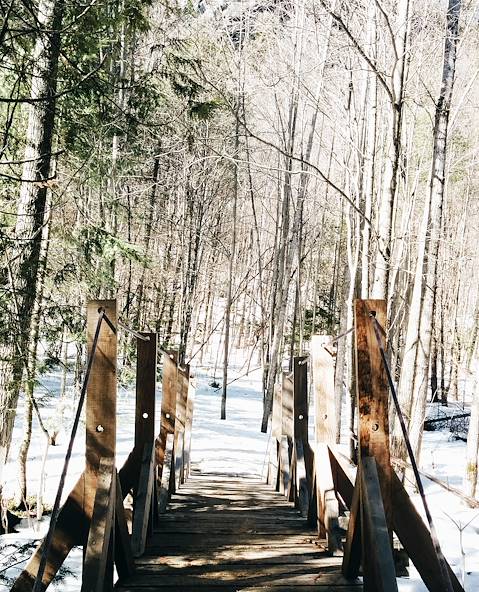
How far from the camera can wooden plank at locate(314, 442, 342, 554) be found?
3.32 m

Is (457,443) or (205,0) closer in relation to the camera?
(205,0)

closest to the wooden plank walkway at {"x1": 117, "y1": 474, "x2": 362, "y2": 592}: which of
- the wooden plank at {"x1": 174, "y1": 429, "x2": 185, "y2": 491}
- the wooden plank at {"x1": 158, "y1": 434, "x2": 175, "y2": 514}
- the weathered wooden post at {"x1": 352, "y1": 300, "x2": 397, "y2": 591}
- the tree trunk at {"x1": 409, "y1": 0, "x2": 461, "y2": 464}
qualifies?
the wooden plank at {"x1": 158, "y1": 434, "x2": 175, "y2": 514}

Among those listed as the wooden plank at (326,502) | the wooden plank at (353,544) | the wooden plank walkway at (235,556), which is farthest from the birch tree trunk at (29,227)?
the wooden plank at (353,544)

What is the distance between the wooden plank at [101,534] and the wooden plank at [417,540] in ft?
3.98

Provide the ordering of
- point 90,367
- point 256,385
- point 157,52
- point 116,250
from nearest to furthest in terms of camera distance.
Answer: point 90,367 → point 116,250 → point 157,52 → point 256,385

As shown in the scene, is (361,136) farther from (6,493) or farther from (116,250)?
(6,493)

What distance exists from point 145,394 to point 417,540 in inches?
76.1

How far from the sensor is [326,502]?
353 cm

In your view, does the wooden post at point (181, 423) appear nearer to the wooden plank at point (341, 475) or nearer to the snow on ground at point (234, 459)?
the snow on ground at point (234, 459)

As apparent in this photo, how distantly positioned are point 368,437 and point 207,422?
1424 centimetres

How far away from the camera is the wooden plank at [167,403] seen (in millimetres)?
5371

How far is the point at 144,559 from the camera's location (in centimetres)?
307

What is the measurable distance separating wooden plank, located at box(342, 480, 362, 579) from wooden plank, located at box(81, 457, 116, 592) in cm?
107

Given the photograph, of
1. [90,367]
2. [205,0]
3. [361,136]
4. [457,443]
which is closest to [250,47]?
[205,0]
